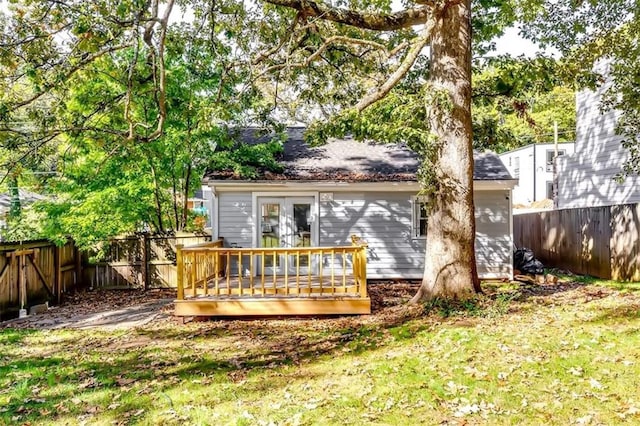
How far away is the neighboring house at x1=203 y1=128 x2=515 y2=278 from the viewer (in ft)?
36.3

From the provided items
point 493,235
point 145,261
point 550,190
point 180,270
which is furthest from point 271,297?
point 550,190

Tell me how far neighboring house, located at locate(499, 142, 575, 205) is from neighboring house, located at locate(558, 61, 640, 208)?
13.7 metres

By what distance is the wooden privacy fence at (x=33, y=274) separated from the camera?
28.1 ft

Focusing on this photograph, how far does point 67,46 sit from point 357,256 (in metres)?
6.09

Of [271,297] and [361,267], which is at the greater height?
[361,267]

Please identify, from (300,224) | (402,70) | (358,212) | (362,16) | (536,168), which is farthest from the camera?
(536,168)

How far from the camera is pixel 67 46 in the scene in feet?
24.9

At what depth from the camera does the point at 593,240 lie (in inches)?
447

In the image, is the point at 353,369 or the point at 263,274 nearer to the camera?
the point at 353,369

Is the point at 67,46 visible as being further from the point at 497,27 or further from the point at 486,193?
the point at 486,193

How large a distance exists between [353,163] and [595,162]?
8.89m

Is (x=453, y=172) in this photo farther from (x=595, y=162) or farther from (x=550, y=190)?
(x=550, y=190)

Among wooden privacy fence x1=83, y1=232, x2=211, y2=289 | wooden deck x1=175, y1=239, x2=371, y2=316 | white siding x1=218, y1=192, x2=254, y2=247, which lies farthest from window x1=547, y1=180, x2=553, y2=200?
wooden deck x1=175, y1=239, x2=371, y2=316

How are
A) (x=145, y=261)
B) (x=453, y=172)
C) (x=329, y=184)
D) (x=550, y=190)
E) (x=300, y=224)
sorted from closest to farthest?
(x=453, y=172) < (x=329, y=184) < (x=300, y=224) < (x=145, y=261) < (x=550, y=190)
